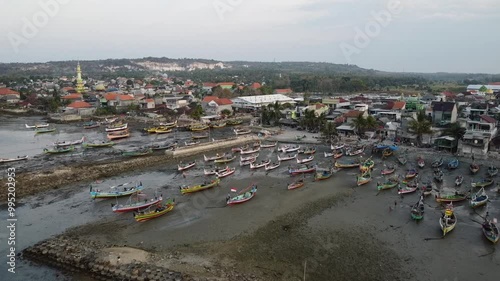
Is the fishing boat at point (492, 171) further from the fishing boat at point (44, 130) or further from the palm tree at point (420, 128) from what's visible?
the fishing boat at point (44, 130)

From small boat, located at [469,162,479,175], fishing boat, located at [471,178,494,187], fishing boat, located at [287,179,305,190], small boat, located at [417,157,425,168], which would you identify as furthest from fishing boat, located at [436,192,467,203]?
fishing boat, located at [287,179,305,190]

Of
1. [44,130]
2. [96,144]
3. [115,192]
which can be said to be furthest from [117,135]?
[115,192]

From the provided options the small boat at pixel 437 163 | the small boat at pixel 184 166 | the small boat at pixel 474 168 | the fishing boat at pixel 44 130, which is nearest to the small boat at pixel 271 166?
the small boat at pixel 184 166

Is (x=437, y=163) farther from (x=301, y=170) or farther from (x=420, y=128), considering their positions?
(x=301, y=170)

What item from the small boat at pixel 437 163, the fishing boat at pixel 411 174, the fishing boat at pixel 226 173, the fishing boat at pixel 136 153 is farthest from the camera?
the fishing boat at pixel 136 153

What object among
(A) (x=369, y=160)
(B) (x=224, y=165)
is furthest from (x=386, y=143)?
(B) (x=224, y=165)

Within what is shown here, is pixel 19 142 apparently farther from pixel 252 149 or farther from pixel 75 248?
pixel 75 248

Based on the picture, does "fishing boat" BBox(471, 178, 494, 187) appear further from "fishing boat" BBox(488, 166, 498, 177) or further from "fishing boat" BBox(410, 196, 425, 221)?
"fishing boat" BBox(410, 196, 425, 221)
